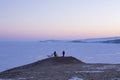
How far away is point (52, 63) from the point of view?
40406 mm

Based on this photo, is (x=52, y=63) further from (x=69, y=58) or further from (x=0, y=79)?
(x=0, y=79)

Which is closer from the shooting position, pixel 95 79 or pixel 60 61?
pixel 95 79

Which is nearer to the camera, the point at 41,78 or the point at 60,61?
the point at 41,78

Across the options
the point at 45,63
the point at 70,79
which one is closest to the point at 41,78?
the point at 70,79

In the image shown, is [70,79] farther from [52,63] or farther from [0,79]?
[52,63]

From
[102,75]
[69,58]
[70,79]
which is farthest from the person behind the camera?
[69,58]

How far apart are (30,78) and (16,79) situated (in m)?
1.10

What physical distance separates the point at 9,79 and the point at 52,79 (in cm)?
353

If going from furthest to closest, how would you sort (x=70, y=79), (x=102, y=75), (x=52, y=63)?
(x=52, y=63), (x=102, y=75), (x=70, y=79)

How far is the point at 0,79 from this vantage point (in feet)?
84.3

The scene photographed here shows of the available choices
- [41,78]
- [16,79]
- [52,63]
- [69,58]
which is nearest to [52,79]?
[41,78]

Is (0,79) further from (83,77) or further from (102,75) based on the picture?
(102,75)

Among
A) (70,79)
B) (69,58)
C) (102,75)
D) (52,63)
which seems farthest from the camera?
(69,58)

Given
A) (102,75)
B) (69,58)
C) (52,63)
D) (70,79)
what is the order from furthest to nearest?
1. (69,58)
2. (52,63)
3. (102,75)
4. (70,79)
